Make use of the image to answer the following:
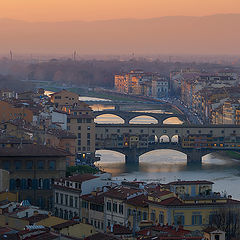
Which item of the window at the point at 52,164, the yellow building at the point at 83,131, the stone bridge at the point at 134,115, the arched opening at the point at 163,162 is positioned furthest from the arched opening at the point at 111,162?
the stone bridge at the point at 134,115

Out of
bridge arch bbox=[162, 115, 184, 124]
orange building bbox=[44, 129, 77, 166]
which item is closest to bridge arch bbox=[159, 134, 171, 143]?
bridge arch bbox=[162, 115, 184, 124]

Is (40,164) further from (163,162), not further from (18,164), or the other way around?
(163,162)

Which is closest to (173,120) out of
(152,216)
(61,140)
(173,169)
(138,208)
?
(173,169)

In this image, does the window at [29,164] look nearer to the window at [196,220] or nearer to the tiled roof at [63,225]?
the window at [196,220]

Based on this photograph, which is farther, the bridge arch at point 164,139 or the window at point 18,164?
the bridge arch at point 164,139

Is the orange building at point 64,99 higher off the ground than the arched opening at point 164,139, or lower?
higher

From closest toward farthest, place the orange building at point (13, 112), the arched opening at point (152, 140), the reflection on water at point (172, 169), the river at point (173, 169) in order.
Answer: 1. the river at point (173, 169)
2. the reflection on water at point (172, 169)
3. the orange building at point (13, 112)
4. the arched opening at point (152, 140)

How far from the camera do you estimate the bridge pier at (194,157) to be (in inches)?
1575

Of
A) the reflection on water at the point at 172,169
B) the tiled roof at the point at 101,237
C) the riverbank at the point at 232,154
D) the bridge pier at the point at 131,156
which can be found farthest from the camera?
the riverbank at the point at 232,154

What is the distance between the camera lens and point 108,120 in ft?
191

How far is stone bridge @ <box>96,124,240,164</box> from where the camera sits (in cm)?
4103

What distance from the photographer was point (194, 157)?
4056cm

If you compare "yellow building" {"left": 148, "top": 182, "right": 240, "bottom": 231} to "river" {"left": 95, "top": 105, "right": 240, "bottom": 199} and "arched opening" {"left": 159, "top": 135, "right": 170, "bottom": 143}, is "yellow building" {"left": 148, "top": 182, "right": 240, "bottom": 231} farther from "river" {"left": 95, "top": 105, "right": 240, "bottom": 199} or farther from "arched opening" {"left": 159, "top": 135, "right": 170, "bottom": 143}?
"arched opening" {"left": 159, "top": 135, "right": 170, "bottom": 143}

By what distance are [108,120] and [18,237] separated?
43.8m
